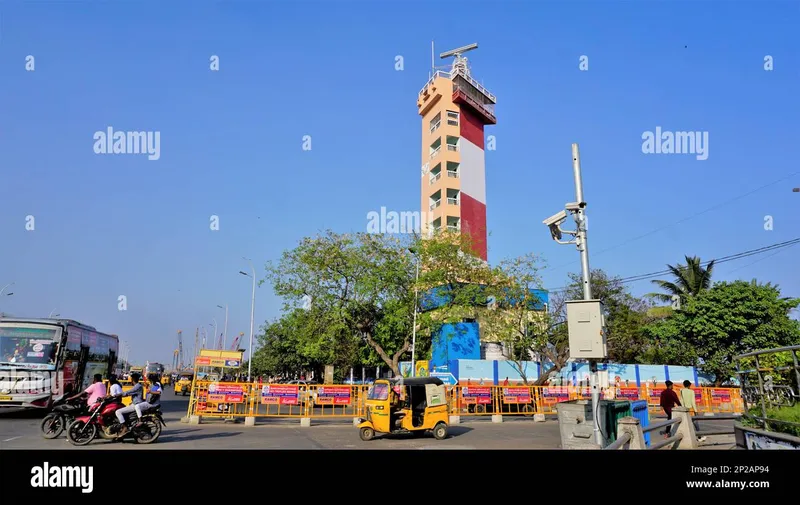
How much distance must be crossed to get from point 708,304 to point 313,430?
29.0 meters

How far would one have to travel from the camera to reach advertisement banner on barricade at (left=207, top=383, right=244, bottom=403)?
17844 mm

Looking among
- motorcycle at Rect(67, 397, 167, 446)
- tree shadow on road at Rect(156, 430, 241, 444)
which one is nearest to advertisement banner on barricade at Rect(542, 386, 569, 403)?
tree shadow on road at Rect(156, 430, 241, 444)

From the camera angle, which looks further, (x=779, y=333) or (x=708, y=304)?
(x=708, y=304)

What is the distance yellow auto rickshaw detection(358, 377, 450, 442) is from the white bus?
11.4 meters

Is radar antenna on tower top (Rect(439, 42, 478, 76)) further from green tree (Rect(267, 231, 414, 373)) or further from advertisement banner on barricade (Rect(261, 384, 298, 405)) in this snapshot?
advertisement banner on barricade (Rect(261, 384, 298, 405))

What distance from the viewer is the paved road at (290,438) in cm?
1177

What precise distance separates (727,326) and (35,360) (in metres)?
37.5

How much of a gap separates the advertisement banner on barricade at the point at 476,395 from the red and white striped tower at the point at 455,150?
22788mm

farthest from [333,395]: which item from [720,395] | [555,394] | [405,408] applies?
[720,395]

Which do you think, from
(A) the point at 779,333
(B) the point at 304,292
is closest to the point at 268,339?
(B) the point at 304,292

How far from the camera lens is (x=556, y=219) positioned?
372 inches

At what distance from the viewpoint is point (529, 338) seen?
3244 cm
